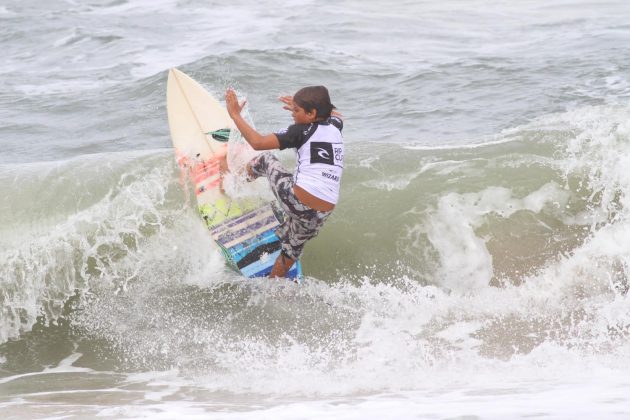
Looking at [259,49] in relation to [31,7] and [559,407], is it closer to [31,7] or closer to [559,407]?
[31,7]

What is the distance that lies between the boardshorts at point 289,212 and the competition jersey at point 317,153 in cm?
17

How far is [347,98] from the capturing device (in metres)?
12.1

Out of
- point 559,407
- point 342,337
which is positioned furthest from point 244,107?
point 559,407

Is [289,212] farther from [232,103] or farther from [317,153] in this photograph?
[232,103]

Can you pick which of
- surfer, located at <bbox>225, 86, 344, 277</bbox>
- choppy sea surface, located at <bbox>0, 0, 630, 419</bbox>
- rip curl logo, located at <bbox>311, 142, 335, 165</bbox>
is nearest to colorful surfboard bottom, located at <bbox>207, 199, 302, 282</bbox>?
choppy sea surface, located at <bbox>0, 0, 630, 419</bbox>

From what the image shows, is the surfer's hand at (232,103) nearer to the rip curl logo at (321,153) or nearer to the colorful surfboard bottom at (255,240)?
the rip curl logo at (321,153)

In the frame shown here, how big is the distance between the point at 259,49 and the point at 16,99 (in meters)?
3.81

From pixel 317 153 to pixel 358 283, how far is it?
5.67 feet

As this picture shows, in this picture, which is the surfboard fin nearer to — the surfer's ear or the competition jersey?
the competition jersey

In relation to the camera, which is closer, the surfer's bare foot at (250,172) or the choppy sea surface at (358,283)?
the choppy sea surface at (358,283)

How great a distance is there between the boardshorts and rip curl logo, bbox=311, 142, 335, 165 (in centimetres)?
33

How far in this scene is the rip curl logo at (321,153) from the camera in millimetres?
5766

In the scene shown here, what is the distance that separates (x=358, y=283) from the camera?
7.18 metres

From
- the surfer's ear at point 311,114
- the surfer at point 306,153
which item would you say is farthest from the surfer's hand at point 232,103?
the surfer's ear at point 311,114
